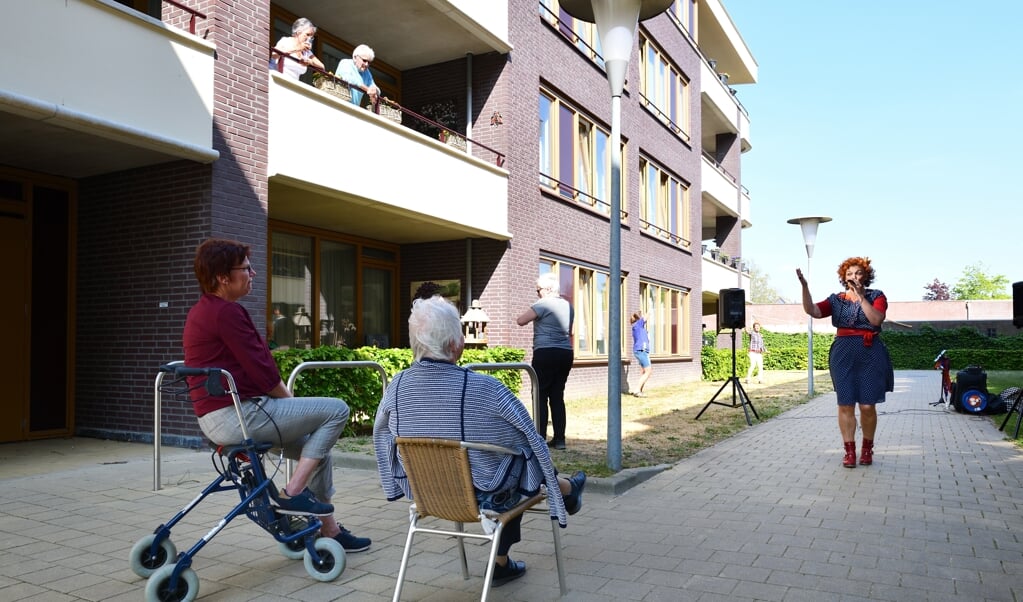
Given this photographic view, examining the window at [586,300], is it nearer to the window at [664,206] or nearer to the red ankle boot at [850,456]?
the window at [664,206]

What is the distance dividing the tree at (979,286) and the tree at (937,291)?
177 cm

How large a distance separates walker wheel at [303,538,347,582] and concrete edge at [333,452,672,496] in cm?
275

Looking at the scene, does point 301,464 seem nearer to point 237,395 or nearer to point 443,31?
point 237,395

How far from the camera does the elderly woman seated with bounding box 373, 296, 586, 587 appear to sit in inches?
131

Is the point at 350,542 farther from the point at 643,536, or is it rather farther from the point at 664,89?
the point at 664,89

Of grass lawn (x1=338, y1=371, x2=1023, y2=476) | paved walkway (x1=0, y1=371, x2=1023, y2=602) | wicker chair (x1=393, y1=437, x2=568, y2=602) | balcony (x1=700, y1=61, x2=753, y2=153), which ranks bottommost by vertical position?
grass lawn (x1=338, y1=371, x2=1023, y2=476)

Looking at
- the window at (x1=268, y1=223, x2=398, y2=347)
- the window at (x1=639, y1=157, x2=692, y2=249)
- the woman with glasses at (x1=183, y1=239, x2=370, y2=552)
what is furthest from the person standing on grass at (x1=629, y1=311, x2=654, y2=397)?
the woman with glasses at (x1=183, y1=239, x2=370, y2=552)

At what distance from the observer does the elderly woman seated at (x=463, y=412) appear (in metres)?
3.34

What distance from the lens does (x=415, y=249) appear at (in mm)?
14555

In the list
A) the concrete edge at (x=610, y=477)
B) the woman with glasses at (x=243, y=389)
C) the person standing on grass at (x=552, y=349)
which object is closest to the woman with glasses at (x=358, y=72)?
the person standing on grass at (x=552, y=349)

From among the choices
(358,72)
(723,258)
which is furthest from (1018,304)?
(723,258)

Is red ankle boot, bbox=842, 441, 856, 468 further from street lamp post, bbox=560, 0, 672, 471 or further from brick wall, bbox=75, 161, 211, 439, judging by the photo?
brick wall, bbox=75, 161, 211, 439

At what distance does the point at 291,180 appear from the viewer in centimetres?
914

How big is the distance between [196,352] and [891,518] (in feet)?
15.0
